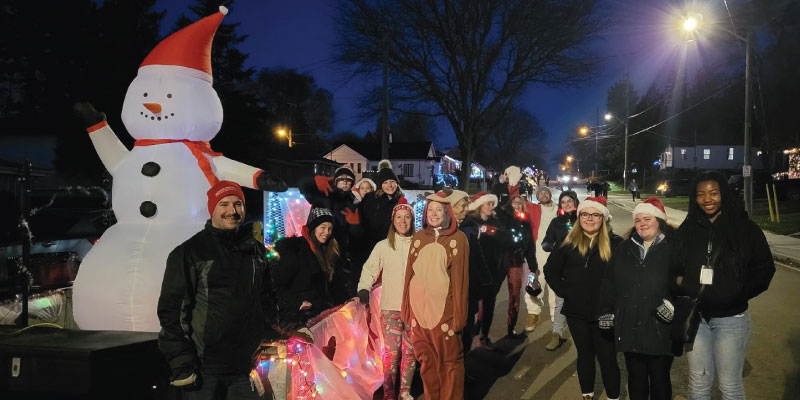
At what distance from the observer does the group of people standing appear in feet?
9.12

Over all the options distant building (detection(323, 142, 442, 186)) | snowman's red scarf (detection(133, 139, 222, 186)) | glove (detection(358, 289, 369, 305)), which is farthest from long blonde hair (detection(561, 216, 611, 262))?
distant building (detection(323, 142, 442, 186))

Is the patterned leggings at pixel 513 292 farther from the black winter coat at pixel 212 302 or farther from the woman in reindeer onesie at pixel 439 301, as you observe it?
the black winter coat at pixel 212 302

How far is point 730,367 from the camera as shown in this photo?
11.0ft

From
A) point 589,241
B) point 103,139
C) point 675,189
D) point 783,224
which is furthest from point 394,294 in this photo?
point 675,189

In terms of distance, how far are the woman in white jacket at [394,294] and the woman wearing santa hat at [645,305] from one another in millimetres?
1601

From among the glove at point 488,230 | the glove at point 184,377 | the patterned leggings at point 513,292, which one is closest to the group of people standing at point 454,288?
the glove at point 184,377

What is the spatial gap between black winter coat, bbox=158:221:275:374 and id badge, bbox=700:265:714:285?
9.22ft

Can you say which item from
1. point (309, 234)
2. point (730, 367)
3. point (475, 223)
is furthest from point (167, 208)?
point (730, 367)

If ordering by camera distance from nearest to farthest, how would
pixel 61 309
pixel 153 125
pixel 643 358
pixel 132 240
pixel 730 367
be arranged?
1. pixel 730 367
2. pixel 643 358
3. pixel 132 240
4. pixel 153 125
5. pixel 61 309

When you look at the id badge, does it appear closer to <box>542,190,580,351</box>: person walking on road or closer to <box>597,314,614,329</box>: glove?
<box>597,314,614,329</box>: glove

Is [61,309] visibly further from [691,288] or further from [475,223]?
[691,288]

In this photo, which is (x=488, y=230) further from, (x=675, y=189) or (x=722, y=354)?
(x=675, y=189)

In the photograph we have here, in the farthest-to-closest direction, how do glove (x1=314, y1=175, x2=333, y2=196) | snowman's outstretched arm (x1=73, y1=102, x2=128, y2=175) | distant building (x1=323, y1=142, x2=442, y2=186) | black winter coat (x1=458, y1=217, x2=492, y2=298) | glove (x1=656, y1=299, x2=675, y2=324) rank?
1. distant building (x1=323, y1=142, x2=442, y2=186)
2. glove (x1=314, y1=175, x2=333, y2=196)
3. black winter coat (x1=458, y1=217, x2=492, y2=298)
4. snowman's outstretched arm (x1=73, y1=102, x2=128, y2=175)
5. glove (x1=656, y1=299, x2=675, y2=324)

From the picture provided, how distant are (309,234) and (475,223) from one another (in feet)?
8.01
